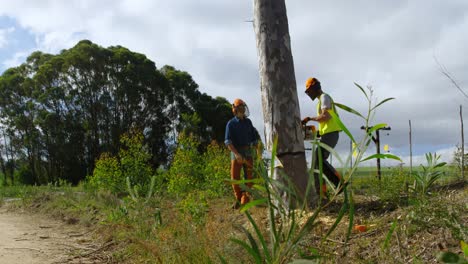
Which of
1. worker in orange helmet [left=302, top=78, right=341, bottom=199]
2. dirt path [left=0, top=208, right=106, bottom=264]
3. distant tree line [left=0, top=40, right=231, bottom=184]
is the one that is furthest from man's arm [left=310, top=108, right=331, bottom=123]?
distant tree line [left=0, top=40, right=231, bottom=184]

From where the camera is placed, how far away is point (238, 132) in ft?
20.0

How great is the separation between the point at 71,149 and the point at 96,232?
2090 cm

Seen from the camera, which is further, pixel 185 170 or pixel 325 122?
pixel 185 170

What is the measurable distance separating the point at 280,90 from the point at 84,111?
23708mm

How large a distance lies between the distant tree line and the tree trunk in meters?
20.6

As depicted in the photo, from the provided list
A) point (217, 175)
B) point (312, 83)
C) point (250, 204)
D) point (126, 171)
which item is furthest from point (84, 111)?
point (250, 204)

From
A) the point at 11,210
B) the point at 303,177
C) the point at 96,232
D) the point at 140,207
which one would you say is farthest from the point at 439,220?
the point at 11,210

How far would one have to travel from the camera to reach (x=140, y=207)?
15.2 feet

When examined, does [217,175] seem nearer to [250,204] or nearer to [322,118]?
[322,118]

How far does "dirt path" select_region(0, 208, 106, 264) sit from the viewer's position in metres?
4.66

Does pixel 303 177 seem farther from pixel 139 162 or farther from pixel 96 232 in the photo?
pixel 139 162

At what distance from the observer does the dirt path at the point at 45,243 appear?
466 cm

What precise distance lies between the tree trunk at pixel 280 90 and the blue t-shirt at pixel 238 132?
1300 mm

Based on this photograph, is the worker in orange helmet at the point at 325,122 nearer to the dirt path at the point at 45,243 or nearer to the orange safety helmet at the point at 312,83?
the orange safety helmet at the point at 312,83
